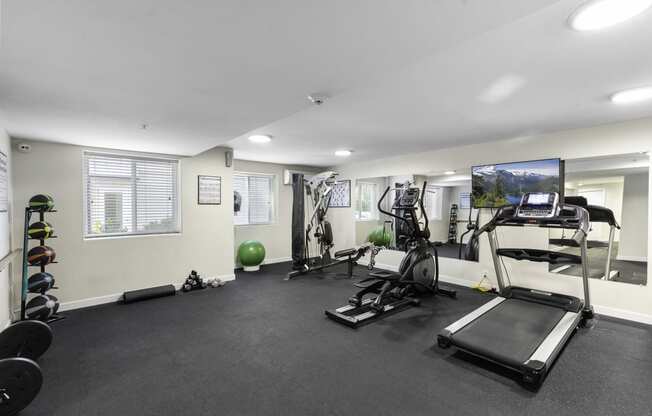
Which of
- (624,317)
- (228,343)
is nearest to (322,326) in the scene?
(228,343)

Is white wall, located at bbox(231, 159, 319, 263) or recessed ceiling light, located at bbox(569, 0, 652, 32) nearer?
recessed ceiling light, located at bbox(569, 0, 652, 32)

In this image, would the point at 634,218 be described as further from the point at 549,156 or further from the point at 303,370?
the point at 303,370

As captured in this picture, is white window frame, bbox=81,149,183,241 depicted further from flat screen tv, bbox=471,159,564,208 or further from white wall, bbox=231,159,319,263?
flat screen tv, bbox=471,159,564,208

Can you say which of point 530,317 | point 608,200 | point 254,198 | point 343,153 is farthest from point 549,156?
point 254,198

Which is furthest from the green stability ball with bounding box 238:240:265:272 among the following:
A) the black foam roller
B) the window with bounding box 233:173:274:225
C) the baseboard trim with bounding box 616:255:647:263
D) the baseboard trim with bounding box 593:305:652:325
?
the baseboard trim with bounding box 616:255:647:263

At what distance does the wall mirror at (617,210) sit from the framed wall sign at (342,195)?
3.81 meters

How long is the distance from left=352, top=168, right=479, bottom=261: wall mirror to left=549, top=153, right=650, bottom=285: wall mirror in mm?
1544

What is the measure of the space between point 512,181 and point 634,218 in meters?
2.31

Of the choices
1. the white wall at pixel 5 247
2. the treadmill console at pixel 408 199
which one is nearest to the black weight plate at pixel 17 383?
the white wall at pixel 5 247

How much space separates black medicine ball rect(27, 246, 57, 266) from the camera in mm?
3193

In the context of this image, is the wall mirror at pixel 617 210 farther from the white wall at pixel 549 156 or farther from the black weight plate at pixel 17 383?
the black weight plate at pixel 17 383

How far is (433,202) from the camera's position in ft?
24.8

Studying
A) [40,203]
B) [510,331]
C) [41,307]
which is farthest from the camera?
[40,203]

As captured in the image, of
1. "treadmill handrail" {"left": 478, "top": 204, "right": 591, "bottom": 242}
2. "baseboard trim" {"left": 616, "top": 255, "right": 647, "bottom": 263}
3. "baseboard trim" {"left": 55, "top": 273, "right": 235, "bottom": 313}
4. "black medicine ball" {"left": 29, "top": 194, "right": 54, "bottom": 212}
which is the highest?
"black medicine ball" {"left": 29, "top": 194, "right": 54, "bottom": 212}
